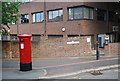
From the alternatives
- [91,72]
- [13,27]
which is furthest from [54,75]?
[13,27]

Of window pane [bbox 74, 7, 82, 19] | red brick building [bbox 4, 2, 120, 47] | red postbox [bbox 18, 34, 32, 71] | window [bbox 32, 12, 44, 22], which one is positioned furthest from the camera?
window [bbox 32, 12, 44, 22]

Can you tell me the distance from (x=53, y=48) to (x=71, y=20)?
20.5 feet

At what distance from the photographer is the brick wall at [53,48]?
13.8m

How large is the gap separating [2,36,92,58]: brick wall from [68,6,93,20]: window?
5529 millimetres

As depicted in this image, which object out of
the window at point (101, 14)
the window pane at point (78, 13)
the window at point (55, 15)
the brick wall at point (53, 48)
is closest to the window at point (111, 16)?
the window at point (101, 14)

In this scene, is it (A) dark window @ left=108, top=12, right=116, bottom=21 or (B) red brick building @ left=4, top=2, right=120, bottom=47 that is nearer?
(B) red brick building @ left=4, top=2, right=120, bottom=47

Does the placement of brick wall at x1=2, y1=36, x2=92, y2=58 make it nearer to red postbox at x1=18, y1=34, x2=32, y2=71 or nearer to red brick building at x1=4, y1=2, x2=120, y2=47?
red brick building at x1=4, y1=2, x2=120, y2=47

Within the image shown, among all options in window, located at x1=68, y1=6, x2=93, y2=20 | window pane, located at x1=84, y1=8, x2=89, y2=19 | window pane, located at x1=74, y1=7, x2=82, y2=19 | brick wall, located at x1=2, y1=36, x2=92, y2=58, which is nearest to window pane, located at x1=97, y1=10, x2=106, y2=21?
window, located at x1=68, y1=6, x2=93, y2=20

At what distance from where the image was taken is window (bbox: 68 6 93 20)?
18.4m

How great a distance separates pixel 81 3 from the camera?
1808cm

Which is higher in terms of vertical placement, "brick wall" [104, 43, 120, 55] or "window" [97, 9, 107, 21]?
"window" [97, 9, 107, 21]

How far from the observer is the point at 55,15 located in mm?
21609

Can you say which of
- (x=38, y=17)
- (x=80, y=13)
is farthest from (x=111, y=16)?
(x=38, y=17)

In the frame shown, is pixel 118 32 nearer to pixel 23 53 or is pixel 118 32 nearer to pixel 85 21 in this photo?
pixel 85 21
